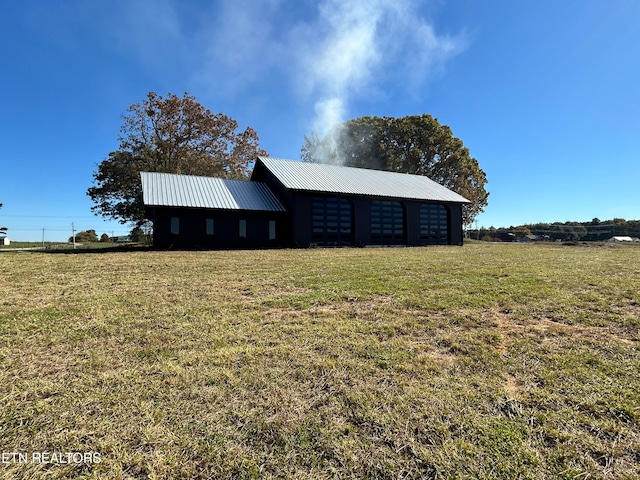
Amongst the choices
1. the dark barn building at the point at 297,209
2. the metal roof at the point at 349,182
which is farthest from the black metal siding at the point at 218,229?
the metal roof at the point at 349,182

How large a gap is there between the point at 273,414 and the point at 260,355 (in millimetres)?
893

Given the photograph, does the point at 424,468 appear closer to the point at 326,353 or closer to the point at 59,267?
the point at 326,353

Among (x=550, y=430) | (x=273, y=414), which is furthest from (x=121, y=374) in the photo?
(x=550, y=430)

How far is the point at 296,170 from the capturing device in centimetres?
2011

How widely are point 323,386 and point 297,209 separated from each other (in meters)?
15.3

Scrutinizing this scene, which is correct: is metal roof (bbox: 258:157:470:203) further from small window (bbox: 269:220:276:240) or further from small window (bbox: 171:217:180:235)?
small window (bbox: 171:217:180:235)

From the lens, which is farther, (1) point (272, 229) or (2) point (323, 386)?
(1) point (272, 229)

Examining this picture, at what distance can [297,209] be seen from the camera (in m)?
17.5

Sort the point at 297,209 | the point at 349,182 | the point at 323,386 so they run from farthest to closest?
the point at 349,182 < the point at 297,209 < the point at 323,386

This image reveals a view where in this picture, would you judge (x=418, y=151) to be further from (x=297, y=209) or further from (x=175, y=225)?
(x=175, y=225)

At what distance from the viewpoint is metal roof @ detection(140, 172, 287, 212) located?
15.3 m

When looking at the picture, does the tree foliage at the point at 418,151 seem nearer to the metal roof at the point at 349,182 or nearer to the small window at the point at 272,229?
the metal roof at the point at 349,182

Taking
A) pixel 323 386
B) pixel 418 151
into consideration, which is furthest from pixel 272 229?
pixel 418 151

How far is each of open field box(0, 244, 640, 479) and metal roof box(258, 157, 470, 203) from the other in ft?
44.7
